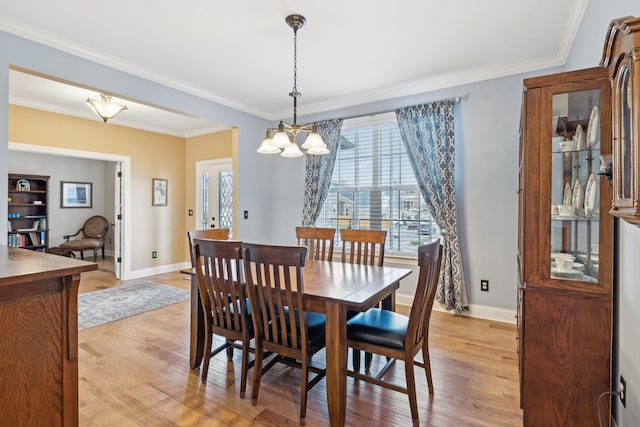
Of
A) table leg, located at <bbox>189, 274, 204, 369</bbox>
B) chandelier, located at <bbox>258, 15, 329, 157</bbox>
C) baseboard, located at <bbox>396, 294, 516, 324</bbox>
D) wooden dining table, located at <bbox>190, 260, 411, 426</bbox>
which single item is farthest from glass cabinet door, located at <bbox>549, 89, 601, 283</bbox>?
table leg, located at <bbox>189, 274, 204, 369</bbox>

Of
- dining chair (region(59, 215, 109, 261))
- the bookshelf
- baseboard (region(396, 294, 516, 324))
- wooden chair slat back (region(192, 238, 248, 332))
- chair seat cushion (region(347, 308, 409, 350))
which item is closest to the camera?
chair seat cushion (region(347, 308, 409, 350))

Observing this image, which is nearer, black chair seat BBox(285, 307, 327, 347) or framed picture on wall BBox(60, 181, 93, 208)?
black chair seat BBox(285, 307, 327, 347)

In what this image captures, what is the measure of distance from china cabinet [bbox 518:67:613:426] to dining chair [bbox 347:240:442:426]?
0.49 metres

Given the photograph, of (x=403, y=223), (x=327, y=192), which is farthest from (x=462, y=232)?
(x=327, y=192)

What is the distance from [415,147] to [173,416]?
3.27 m

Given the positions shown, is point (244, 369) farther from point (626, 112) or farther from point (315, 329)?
point (626, 112)

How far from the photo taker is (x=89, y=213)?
7.69m

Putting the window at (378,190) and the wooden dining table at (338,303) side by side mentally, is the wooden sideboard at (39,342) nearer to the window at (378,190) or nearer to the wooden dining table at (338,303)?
the wooden dining table at (338,303)

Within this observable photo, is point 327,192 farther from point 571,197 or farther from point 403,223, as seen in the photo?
point 571,197

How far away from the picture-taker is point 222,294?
2127 mm

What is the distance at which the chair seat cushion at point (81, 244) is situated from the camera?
21.6ft

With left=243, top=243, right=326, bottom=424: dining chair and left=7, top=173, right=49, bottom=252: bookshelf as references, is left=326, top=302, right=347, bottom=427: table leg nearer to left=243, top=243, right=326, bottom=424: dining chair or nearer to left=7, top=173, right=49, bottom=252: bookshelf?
left=243, top=243, right=326, bottom=424: dining chair

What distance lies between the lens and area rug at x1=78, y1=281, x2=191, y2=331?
11.9ft

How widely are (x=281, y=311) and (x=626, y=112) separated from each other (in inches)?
66.6
